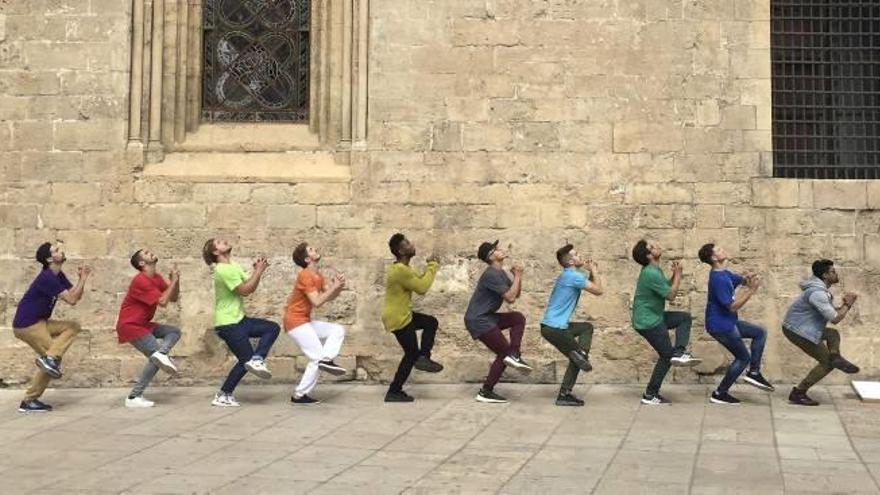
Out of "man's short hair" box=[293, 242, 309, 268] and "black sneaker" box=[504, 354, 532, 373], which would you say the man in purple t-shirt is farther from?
"black sneaker" box=[504, 354, 532, 373]

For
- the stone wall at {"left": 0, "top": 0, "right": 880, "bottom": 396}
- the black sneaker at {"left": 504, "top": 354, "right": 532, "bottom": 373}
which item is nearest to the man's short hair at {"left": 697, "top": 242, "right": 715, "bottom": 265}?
the stone wall at {"left": 0, "top": 0, "right": 880, "bottom": 396}

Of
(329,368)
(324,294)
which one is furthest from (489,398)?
(324,294)

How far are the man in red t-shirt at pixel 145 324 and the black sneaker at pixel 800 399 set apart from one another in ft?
19.3

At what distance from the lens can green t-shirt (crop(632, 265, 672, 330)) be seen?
24.3ft

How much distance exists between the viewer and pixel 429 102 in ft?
28.7

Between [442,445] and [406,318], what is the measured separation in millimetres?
1891

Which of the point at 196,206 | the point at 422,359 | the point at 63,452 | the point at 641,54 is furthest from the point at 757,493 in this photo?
the point at 196,206

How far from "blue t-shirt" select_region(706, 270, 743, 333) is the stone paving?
2.50 feet

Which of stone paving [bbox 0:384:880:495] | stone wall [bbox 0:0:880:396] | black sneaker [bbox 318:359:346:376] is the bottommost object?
stone paving [bbox 0:384:880:495]

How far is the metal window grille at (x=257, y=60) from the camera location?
9.16 metres

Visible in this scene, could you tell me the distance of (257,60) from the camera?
919 cm

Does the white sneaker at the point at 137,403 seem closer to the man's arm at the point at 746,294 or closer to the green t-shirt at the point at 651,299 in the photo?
the green t-shirt at the point at 651,299

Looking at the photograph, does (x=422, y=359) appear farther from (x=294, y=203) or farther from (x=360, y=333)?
(x=294, y=203)

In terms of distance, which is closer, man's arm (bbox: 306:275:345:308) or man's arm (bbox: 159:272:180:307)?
man's arm (bbox: 306:275:345:308)
